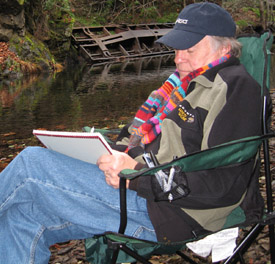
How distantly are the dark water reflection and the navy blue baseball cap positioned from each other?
465 centimetres

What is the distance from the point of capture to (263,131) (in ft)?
5.95

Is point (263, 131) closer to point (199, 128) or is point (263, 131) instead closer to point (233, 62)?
point (199, 128)

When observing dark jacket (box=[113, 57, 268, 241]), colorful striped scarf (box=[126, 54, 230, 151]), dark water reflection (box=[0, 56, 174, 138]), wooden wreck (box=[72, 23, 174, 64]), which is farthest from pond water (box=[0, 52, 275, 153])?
dark jacket (box=[113, 57, 268, 241])

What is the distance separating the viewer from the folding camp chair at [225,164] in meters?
1.65

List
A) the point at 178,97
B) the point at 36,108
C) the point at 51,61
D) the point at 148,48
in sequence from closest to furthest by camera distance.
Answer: the point at 178,97
the point at 36,108
the point at 51,61
the point at 148,48

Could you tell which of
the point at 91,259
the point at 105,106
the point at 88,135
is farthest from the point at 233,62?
the point at 105,106

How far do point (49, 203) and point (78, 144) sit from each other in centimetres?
28

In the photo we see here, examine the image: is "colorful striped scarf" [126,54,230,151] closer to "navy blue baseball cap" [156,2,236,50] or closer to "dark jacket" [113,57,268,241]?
"navy blue baseball cap" [156,2,236,50]

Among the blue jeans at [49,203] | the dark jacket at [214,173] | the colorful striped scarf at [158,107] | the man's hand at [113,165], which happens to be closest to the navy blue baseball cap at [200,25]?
the colorful striped scarf at [158,107]

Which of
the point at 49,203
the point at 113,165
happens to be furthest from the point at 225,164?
the point at 49,203

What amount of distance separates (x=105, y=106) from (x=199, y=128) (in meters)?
6.87

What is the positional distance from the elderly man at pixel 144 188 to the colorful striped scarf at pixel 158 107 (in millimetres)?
166

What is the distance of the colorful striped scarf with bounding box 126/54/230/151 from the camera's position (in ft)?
7.05

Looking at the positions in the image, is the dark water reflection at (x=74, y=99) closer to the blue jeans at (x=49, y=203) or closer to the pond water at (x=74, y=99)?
the pond water at (x=74, y=99)
